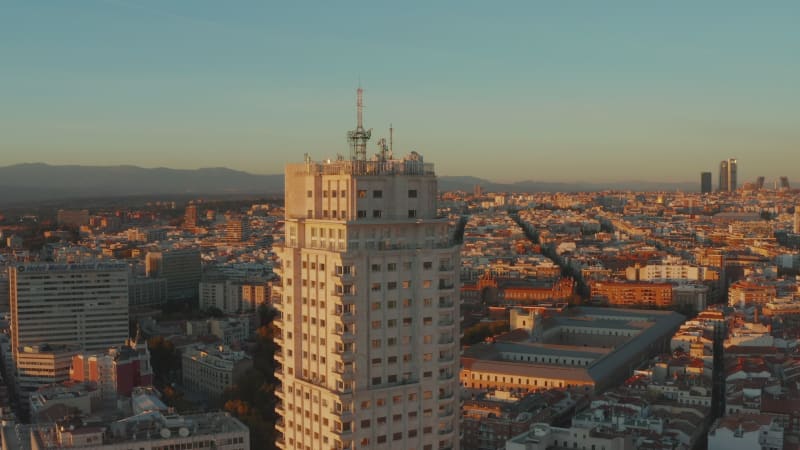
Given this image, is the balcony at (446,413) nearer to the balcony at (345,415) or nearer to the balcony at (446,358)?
the balcony at (446,358)

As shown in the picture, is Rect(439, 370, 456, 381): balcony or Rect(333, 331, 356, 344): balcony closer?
Rect(333, 331, 356, 344): balcony

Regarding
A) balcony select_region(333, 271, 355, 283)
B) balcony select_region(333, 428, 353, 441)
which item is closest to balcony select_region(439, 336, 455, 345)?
balcony select_region(333, 271, 355, 283)

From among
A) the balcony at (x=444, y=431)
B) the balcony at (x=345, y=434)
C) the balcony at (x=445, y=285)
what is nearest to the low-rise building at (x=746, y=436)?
the balcony at (x=444, y=431)

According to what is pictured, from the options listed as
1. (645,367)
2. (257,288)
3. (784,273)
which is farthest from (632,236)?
(645,367)

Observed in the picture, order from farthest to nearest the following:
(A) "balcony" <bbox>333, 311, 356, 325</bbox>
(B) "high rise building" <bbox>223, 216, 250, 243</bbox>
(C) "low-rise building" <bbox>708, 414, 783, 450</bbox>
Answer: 1. (B) "high rise building" <bbox>223, 216, 250, 243</bbox>
2. (C) "low-rise building" <bbox>708, 414, 783, 450</bbox>
3. (A) "balcony" <bbox>333, 311, 356, 325</bbox>

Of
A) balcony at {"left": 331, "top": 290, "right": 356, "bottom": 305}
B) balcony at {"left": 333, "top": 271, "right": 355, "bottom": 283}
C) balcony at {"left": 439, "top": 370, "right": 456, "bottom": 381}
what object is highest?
balcony at {"left": 333, "top": 271, "right": 355, "bottom": 283}

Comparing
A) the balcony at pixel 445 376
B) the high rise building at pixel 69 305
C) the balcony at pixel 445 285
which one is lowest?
the high rise building at pixel 69 305

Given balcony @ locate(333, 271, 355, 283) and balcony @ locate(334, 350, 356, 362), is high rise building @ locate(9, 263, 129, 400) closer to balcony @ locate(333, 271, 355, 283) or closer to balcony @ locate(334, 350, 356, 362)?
balcony @ locate(334, 350, 356, 362)
